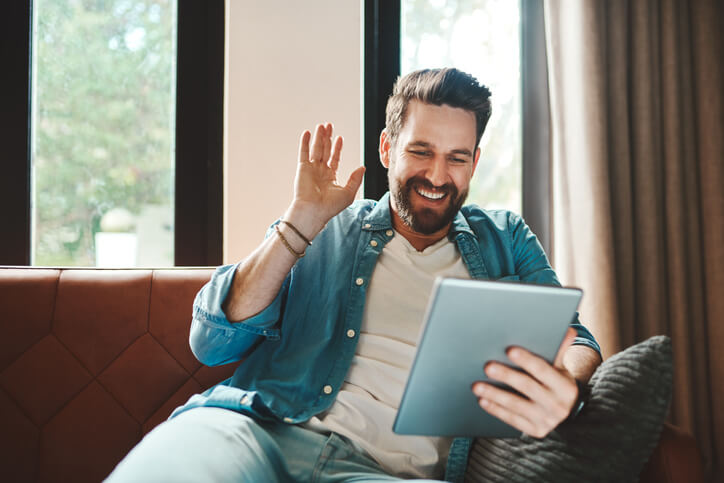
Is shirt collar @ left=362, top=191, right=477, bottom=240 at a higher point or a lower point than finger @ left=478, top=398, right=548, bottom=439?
higher

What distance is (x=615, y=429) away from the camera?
0.80 metres

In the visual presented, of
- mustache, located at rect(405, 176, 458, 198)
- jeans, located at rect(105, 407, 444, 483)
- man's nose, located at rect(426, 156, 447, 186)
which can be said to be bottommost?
jeans, located at rect(105, 407, 444, 483)

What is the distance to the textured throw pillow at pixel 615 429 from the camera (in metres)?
0.80

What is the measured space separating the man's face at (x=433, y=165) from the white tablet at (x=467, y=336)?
57cm

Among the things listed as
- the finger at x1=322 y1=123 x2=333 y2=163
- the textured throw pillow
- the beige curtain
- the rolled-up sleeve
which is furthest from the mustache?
the beige curtain

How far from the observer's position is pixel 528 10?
6.63 ft

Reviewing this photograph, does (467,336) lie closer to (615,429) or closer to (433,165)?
(615,429)

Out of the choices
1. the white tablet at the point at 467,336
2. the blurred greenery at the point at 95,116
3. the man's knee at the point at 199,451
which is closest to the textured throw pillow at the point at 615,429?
the white tablet at the point at 467,336

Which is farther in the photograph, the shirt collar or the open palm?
the shirt collar

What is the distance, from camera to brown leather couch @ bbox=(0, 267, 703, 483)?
114 centimetres

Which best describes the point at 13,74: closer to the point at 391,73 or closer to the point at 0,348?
the point at 0,348

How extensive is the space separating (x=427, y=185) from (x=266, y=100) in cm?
77

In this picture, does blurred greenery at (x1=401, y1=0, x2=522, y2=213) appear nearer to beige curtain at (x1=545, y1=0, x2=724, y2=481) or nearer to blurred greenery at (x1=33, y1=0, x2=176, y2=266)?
beige curtain at (x1=545, y1=0, x2=724, y2=481)

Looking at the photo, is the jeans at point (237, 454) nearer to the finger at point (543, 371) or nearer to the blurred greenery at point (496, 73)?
the finger at point (543, 371)
